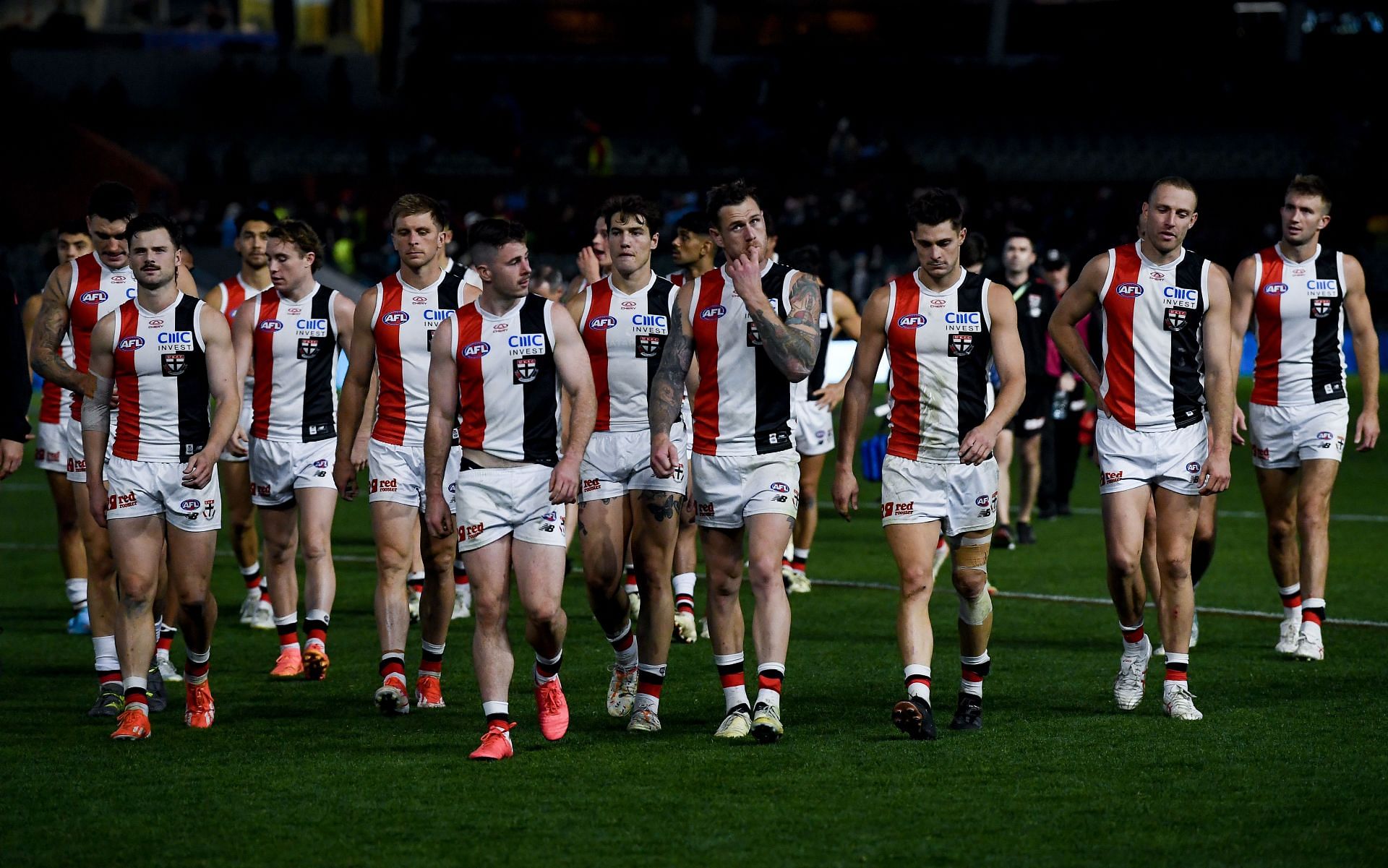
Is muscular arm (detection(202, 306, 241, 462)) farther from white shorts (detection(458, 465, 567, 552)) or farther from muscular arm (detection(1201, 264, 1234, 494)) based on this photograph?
muscular arm (detection(1201, 264, 1234, 494))

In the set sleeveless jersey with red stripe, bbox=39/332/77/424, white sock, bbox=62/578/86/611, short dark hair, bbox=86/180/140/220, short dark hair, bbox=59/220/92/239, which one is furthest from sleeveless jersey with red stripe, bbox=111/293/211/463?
white sock, bbox=62/578/86/611

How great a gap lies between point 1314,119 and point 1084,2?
688 cm

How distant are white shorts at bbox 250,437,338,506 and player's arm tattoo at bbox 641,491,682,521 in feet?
6.67

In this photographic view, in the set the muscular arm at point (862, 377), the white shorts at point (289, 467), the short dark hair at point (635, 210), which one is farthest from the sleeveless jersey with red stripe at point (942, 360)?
the white shorts at point (289, 467)

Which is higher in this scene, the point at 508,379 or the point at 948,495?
the point at 508,379

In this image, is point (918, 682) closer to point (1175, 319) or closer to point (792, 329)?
point (792, 329)

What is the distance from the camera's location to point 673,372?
757cm

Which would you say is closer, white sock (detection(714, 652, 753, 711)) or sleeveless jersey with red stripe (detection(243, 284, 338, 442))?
white sock (detection(714, 652, 753, 711))

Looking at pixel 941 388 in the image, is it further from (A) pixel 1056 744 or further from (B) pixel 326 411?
(B) pixel 326 411

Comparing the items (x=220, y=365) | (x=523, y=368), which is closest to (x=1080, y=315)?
(x=523, y=368)

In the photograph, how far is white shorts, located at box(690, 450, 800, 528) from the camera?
7.36 m

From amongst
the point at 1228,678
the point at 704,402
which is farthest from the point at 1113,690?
the point at 704,402

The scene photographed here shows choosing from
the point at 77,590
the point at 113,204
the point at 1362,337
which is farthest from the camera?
the point at 77,590

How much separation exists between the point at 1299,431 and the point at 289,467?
5.39 m
